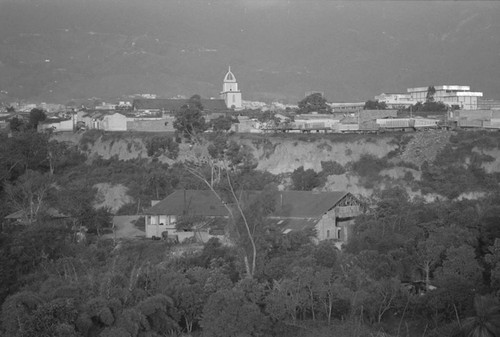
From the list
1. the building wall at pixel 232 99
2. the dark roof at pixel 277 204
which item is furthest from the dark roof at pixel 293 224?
the building wall at pixel 232 99

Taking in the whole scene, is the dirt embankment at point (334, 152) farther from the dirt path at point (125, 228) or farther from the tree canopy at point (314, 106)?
the tree canopy at point (314, 106)

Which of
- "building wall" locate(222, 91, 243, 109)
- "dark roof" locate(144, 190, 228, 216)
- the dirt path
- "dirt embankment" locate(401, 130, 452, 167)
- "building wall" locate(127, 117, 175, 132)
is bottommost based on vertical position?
the dirt path

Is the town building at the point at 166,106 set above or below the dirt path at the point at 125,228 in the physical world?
above

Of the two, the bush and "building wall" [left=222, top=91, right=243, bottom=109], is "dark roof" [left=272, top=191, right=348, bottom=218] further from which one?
"building wall" [left=222, top=91, right=243, bottom=109]

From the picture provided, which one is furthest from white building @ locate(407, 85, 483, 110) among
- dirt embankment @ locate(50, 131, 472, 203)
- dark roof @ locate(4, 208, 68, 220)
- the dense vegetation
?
dark roof @ locate(4, 208, 68, 220)

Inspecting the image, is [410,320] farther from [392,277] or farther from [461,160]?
[461,160]

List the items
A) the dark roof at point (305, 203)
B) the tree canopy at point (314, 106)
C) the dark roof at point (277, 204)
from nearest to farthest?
the dark roof at point (305, 203) < the dark roof at point (277, 204) < the tree canopy at point (314, 106)

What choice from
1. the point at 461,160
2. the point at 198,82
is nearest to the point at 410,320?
the point at 461,160
